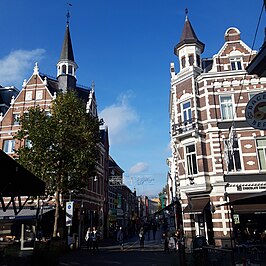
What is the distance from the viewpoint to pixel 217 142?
22.3m

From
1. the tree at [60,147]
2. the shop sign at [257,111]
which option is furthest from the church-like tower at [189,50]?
the shop sign at [257,111]

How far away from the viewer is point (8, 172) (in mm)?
7898

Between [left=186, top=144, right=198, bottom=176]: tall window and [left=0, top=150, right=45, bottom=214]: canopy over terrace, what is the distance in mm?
14994

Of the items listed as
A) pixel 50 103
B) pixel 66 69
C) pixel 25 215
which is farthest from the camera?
pixel 66 69

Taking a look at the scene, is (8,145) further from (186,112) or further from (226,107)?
(226,107)

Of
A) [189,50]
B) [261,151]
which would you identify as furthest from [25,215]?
[189,50]

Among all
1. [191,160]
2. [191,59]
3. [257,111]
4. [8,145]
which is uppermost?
[191,59]

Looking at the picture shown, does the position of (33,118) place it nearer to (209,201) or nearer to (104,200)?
(209,201)

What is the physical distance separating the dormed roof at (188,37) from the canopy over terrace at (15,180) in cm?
1989

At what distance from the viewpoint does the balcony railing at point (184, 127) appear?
898 inches

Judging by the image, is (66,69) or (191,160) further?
(66,69)

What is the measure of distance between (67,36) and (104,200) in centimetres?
2305

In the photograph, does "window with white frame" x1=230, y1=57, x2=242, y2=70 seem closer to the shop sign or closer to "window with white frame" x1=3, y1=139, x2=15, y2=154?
the shop sign

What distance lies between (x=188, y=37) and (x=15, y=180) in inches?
850
